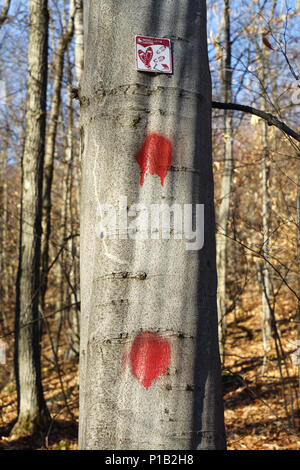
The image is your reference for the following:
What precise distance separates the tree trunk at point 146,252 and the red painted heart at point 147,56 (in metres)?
0.03

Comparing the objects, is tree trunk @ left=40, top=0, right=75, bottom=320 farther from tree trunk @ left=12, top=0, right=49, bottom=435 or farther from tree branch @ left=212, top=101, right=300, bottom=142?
tree branch @ left=212, top=101, right=300, bottom=142

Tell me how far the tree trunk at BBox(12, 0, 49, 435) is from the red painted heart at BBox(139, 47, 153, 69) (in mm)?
5426

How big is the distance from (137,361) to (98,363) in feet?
0.39

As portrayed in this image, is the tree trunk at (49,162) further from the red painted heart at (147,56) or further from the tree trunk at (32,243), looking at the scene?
the red painted heart at (147,56)

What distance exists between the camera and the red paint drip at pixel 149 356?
1.37 metres

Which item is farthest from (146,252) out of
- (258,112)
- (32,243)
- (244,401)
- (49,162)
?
(49,162)

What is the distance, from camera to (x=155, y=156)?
1475 mm

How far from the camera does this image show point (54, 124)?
9656mm

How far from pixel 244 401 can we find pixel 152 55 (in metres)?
6.73

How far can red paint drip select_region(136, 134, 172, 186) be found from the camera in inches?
58.0

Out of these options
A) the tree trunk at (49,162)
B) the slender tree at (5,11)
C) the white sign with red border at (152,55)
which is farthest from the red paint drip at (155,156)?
the slender tree at (5,11)

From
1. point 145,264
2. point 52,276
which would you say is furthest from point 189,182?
point 52,276

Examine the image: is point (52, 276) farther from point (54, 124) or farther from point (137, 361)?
point (137, 361)

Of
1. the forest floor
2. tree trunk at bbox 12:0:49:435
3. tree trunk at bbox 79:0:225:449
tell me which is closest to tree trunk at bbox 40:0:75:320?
tree trunk at bbox 12:0:49:435
